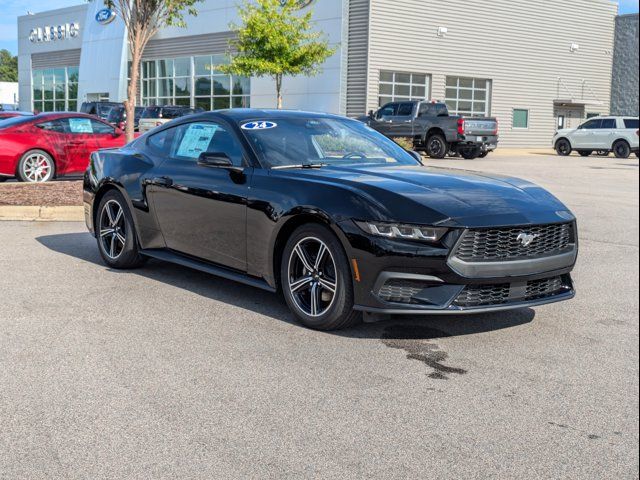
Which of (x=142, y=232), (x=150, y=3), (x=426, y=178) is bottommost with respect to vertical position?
(x=142, y=232)

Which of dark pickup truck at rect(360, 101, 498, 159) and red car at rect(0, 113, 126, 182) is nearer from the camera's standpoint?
red car at rect(0, 113, 126, 182)

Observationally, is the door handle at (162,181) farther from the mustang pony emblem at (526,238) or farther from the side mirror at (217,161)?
the mustang pony emblem at (526,238)

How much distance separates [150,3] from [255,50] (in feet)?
57.4

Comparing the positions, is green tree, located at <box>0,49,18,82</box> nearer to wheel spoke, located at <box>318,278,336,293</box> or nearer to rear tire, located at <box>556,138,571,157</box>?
rear tire, located at <box>556,138,571,157</box>

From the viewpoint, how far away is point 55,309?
6.03 m

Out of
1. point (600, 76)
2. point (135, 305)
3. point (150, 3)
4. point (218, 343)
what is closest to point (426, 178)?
point (218, 343)

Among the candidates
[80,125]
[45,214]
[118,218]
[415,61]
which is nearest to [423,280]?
[118,218]

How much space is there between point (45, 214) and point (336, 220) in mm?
7048

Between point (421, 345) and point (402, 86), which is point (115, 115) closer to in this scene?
point (402, 86)

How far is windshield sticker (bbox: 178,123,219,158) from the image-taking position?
668 centimetres

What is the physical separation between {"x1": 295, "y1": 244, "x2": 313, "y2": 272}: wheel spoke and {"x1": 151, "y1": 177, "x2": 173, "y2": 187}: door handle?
5.52 feet

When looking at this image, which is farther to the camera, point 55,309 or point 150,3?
point 150,3

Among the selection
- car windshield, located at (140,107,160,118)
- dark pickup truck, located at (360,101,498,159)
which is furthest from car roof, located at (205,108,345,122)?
car windshield, located at (140,107,160,118)

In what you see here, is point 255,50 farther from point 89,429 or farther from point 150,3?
point 89,429
